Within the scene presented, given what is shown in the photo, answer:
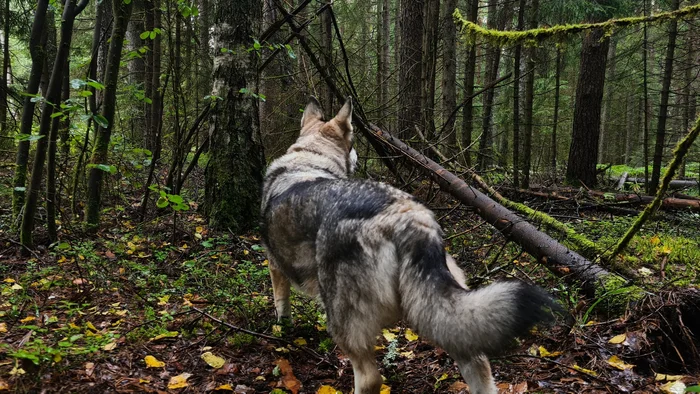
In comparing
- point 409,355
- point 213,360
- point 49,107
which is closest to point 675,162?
point 409,355

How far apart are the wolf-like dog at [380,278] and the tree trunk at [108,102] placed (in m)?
3.21

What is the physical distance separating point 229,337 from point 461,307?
8.10 ft

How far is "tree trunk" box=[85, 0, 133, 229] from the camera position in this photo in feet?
17.9

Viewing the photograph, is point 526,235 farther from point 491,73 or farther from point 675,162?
point 491,73

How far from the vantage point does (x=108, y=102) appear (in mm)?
5605

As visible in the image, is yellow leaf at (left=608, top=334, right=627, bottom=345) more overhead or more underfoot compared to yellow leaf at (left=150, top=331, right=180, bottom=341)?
more overhead

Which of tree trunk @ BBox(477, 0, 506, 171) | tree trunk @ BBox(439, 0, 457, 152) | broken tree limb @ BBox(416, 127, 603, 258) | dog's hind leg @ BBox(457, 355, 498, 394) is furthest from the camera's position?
tree trunk @ BBox(477, 0, 506, 171)

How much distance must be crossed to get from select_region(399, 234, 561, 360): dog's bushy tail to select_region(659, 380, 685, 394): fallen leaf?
145 centimetres

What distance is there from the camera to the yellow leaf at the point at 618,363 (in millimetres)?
3039

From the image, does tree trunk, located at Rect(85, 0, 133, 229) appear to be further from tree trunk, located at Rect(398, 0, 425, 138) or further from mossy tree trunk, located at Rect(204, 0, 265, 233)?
tree trunk, located at Rect(398, 0, 425, 138)

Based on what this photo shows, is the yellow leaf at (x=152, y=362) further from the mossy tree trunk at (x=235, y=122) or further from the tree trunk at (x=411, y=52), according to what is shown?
the tree trunk at (x=411, y=52)

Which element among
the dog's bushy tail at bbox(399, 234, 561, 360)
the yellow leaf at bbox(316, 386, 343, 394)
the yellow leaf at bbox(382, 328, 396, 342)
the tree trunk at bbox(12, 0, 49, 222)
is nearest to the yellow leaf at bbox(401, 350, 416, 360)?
the yellow leaf at bbox(382, 328, 396, 342)

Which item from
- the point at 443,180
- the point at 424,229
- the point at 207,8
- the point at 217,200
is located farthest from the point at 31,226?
the point at 207,8

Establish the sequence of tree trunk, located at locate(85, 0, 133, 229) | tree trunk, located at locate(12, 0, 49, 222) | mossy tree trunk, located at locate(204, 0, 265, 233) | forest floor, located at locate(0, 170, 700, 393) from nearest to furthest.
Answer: forest floor, located at locate(0, 170, 700, 393)
tree trunk, located at locate(12, 0, 49, 222)
tree trunk, located at locate(85, 0, 133, 229)
mossy tree trunk, located at locate(204, 0, 265, 233)
